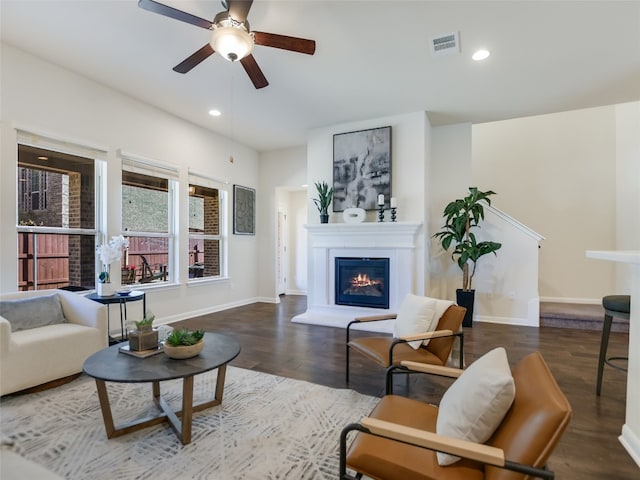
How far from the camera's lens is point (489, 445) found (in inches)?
48.5

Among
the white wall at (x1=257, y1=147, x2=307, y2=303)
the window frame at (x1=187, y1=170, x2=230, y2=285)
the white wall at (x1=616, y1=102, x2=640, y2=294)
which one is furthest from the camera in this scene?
the white wall at (x1=257, y1=147, x2=307, y2=303)

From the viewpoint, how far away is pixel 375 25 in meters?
2.91

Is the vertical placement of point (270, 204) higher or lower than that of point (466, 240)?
higher

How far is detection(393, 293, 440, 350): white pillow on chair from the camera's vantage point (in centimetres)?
253

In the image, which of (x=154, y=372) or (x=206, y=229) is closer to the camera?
(x=154, y=372)

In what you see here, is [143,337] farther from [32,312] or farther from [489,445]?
[489,445]

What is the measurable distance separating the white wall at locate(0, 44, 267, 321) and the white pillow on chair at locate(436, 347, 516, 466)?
13.8ft

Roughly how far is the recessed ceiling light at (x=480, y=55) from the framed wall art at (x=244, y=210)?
4510 mm

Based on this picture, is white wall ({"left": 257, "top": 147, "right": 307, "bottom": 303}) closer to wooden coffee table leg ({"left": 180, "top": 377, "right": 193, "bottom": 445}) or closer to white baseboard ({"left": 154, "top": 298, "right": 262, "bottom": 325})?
white baseboard ({"left": 154, "top": 298, "right": 262, "bottom": 325})

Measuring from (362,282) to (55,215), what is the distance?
4122 mm

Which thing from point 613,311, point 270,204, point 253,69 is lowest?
point 613,311

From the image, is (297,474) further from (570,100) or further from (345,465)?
(570,100)

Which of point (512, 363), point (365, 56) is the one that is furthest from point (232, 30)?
point (512, 363)

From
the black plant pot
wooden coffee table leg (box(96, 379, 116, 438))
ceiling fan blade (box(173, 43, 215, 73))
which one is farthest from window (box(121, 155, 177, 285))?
the black plant pot
